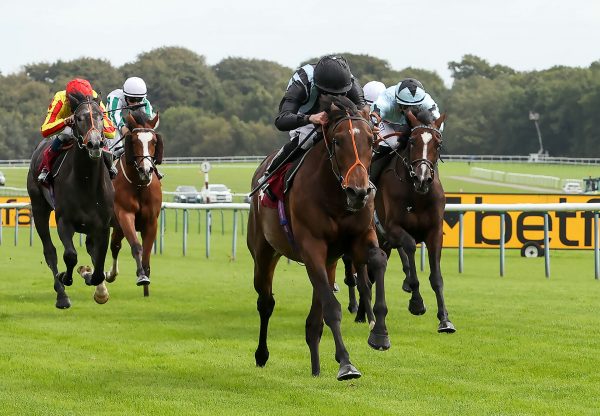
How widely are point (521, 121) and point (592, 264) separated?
2416 inches

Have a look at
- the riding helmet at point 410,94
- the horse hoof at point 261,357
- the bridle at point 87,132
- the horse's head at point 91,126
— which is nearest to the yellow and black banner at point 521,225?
the riding helmet at point 410,94

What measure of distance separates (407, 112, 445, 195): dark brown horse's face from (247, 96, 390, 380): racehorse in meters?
2.18

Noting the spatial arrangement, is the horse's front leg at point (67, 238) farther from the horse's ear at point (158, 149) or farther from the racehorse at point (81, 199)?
the horse's ear at point (158, 149)

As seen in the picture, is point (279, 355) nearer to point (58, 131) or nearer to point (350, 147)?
point (350, 147)

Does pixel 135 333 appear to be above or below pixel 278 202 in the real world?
below

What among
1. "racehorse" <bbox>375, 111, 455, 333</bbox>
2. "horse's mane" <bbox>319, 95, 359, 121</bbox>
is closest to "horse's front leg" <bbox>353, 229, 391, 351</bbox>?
"horse's mane" <bbox>319, 95, 359, 121</bbox>

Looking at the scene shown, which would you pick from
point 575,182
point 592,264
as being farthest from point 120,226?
point 575,182

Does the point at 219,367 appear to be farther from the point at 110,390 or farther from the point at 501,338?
the point at 501,338

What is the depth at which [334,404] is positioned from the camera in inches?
263

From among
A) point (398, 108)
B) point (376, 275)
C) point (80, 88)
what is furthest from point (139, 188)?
point (376, 275)

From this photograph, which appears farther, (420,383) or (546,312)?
(546,312)

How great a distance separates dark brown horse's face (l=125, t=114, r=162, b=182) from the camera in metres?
11.8

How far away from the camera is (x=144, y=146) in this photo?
11867mm

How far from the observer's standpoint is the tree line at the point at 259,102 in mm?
79375
